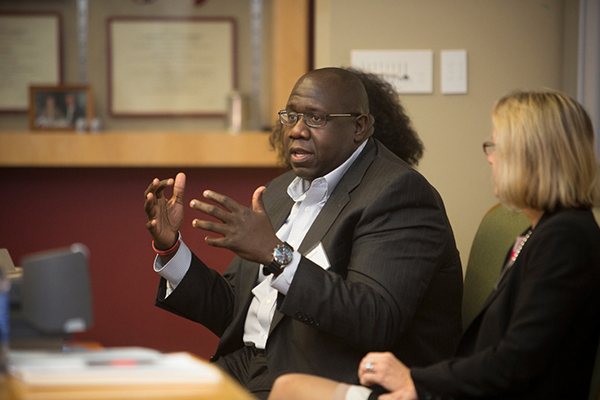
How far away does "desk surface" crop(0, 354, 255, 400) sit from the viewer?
83 cm

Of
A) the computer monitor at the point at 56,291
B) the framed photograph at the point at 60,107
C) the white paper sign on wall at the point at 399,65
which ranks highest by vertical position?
the white paper sign on wall at the point at 399,65

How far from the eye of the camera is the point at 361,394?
55.9 inches

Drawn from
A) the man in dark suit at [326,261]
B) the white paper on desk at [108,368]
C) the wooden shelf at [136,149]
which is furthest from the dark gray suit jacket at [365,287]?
the wooden shelf at [136,149]

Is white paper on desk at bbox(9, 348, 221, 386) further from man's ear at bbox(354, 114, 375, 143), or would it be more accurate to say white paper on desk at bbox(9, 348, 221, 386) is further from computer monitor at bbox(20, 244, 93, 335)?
man's ear at bbox(354, 114, 375, 143)

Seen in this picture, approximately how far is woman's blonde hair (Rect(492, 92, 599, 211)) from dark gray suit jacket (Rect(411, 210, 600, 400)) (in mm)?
50

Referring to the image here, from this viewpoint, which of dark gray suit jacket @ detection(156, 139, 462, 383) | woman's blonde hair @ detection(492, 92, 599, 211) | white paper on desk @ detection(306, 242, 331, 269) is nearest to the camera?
woman's blonde hair @ detection(492, 92, 599, 211)

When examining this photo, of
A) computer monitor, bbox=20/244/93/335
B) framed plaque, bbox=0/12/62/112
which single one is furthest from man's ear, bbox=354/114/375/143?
framed plaque, bbox=0/12/62/112

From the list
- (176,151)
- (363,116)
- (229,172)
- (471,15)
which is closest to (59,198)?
(176,151)

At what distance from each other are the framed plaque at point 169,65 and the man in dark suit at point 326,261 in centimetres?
149

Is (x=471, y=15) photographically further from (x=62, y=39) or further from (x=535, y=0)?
(x=62, y=39)

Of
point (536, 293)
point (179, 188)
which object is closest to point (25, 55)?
point (179, 188)

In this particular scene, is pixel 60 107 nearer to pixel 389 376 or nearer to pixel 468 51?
pixel 468 51

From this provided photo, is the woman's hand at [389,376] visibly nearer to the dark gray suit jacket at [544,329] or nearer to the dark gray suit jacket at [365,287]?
the dark gray suit jacket at [544,329]

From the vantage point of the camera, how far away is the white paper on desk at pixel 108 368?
2.90 ft
